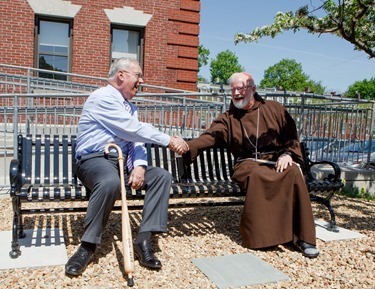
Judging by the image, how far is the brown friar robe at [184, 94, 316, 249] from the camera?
4172mm

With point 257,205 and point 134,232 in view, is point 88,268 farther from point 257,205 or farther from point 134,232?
point 257,205

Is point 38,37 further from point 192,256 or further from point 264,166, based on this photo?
point 192,256

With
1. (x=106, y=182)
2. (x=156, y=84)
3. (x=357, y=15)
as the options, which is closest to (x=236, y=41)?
(x=357, y=15)

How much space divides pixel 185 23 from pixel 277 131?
8.51m

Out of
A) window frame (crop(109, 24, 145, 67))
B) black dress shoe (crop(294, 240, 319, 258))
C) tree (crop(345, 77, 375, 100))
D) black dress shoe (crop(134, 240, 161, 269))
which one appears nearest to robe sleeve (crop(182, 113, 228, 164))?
black dress shoe (crop(134, 240, 161, 269))

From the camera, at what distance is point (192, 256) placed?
3977 millimetres

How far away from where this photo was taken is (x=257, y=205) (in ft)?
13.8

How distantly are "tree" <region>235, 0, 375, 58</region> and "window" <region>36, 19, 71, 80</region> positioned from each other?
21.5ft

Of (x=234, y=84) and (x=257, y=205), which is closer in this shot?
(x=257, y=205)

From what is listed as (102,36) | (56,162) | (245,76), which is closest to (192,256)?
(56,162)

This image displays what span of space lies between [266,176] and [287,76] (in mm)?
102803

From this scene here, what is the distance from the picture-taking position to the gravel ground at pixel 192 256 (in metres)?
3.37

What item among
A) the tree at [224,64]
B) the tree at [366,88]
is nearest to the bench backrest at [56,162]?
the tree at [224,64]

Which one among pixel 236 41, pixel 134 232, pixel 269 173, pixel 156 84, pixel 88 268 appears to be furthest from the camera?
pixel 156 84
